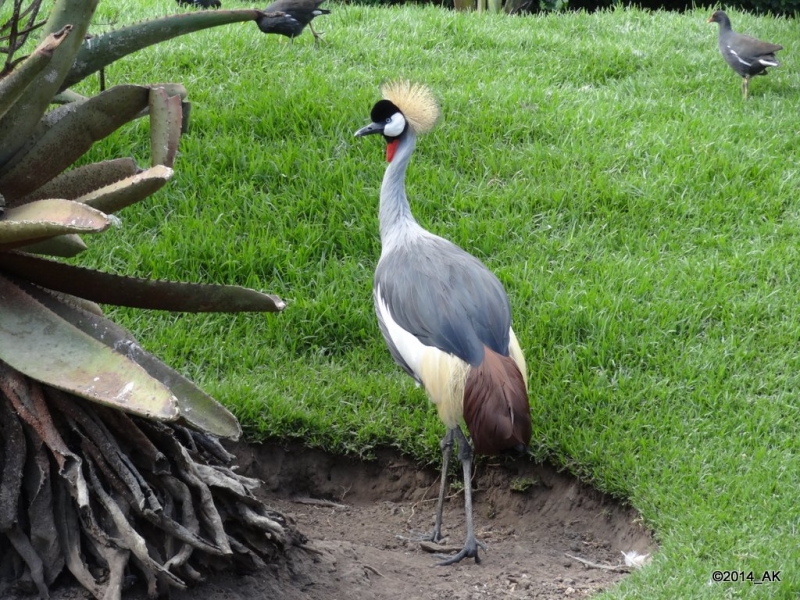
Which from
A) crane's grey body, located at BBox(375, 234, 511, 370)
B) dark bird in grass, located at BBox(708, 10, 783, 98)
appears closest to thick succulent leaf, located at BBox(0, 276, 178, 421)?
crane's grey body, located at BBox(375, 234, 511, 370)

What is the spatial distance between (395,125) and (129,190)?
257cm

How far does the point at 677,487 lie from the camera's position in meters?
4.21

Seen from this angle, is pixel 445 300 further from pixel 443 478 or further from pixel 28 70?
pixel 28 70

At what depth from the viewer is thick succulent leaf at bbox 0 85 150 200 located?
2.94 m

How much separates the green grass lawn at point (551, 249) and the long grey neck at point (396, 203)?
60 centimetres

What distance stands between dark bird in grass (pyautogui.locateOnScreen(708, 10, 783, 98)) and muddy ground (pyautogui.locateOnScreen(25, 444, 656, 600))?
443cm

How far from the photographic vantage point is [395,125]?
5.09 meters

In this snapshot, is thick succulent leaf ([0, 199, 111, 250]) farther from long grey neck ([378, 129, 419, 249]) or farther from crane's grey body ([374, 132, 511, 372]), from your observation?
long grey neck ([378, 129, 419, 249])

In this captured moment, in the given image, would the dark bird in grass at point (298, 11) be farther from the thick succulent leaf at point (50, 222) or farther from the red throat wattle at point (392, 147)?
the thick succulent leaf at point (50, 222)

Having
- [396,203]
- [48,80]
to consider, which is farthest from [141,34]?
[396,203]

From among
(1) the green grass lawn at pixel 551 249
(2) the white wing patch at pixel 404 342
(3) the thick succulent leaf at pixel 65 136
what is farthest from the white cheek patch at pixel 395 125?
(3) the thick succulent leaf at pixel 65 136

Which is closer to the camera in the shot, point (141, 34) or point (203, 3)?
point (141, 34)

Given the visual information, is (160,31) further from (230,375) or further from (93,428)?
(230,375)

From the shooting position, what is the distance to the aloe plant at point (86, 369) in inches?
108
